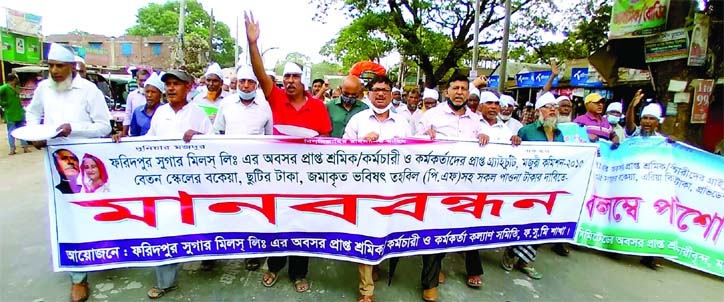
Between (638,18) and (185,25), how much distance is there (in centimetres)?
5514

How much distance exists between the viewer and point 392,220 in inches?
116

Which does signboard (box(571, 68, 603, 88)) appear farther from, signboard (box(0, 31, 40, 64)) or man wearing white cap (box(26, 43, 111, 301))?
signboard (box(0, 31, 40, 64))

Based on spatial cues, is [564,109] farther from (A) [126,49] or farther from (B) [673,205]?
(A) [126,49]

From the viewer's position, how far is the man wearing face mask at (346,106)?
3.68 meters

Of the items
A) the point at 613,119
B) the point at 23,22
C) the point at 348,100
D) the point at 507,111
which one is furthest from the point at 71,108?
the point at 23,22

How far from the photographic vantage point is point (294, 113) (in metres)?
3.33

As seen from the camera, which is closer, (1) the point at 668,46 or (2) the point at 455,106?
(2) the point at 455,106

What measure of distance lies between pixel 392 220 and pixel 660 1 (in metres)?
5.27

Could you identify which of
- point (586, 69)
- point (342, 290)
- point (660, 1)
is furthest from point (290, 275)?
point (586, 69)

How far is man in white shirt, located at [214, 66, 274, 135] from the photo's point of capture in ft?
10.9

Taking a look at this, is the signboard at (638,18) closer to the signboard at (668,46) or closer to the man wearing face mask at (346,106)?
the signboard at (668,46)

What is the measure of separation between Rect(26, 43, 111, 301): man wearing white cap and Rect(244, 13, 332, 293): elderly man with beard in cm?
120

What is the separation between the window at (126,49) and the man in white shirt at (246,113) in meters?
44.9

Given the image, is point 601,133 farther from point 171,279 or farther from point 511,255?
point 171,279
